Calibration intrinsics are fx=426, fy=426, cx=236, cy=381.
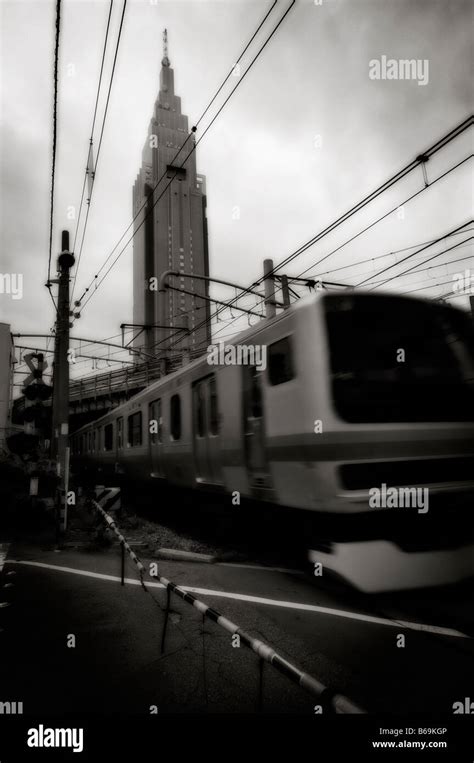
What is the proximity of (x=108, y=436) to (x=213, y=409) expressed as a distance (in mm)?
8789

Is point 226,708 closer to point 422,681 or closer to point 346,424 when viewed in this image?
point 422,681

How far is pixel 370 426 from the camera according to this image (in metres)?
4.26

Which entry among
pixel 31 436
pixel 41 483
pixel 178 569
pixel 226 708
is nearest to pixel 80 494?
pixel 41 483

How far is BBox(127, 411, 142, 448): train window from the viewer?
37.0 feet

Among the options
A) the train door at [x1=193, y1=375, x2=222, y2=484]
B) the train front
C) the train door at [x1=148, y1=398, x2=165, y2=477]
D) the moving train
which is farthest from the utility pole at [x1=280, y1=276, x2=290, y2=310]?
the train front

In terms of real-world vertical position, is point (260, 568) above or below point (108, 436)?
below

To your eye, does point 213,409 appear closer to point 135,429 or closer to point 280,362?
point 280,362

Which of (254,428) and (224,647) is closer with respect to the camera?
(224,647)

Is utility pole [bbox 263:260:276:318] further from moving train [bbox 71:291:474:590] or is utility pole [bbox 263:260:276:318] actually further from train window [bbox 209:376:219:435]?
moving train [bbox 71:291:474:590]

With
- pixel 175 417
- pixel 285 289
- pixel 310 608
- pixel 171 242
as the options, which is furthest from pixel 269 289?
pixel 171 242

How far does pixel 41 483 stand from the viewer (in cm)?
1045

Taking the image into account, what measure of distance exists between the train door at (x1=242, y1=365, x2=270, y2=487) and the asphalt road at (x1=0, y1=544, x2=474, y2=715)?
1.40m

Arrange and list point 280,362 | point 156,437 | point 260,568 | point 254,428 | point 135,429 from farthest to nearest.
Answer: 1. point 135,429
2. point 156,437
3. point 260,568
4. point 254,428
5. point 280,362

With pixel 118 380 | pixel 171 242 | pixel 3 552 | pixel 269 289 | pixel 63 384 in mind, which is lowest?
pixel 3 552
